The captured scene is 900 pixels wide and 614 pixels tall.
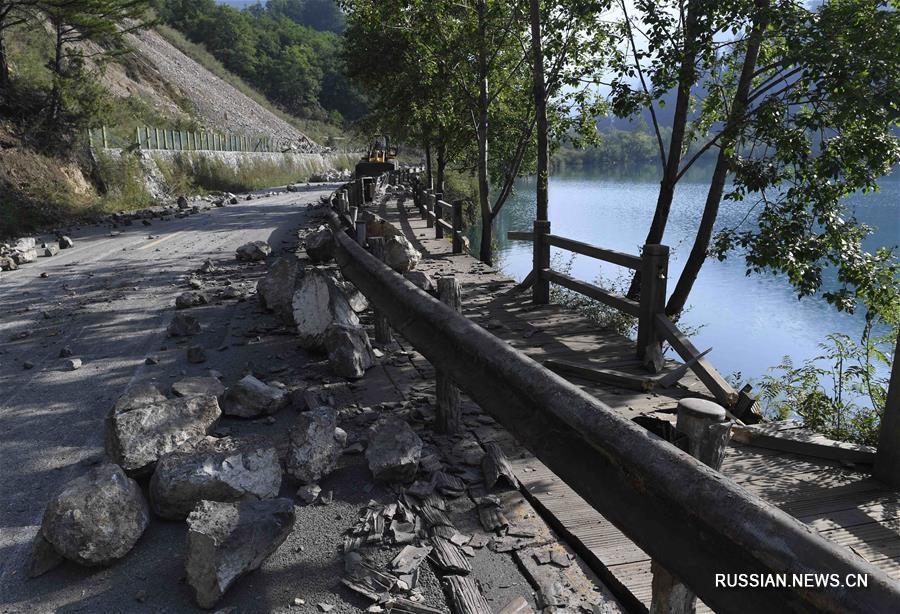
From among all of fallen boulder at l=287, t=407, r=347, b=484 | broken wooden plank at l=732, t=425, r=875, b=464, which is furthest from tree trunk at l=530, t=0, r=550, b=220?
fallen boulder at l=287, t=407, r=347, b=484

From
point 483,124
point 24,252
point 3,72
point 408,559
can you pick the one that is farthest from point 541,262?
point 3,72

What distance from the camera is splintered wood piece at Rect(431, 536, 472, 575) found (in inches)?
107

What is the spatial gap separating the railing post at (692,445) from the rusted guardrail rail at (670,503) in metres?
0.12

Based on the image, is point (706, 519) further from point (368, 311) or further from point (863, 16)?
point (863, 16)

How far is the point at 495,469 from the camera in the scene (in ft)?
11.4

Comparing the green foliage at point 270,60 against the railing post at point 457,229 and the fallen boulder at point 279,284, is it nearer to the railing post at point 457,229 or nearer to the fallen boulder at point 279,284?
the railing post at point 457,229

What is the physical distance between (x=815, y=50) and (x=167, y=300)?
335 inches

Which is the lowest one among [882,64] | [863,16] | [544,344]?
[544,344]

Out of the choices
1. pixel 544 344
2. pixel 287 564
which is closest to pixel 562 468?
pixel 287 564

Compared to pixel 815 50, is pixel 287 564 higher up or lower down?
lower down

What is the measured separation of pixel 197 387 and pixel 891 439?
462 cm

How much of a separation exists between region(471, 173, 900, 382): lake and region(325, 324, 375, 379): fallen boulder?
25.5ft

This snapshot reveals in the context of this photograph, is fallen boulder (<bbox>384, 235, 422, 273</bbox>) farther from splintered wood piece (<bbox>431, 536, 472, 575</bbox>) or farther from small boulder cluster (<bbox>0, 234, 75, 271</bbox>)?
splintered wood piece (<bbox>431, 536, 472, 575</bbox>)

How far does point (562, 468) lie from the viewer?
7.84 feet
